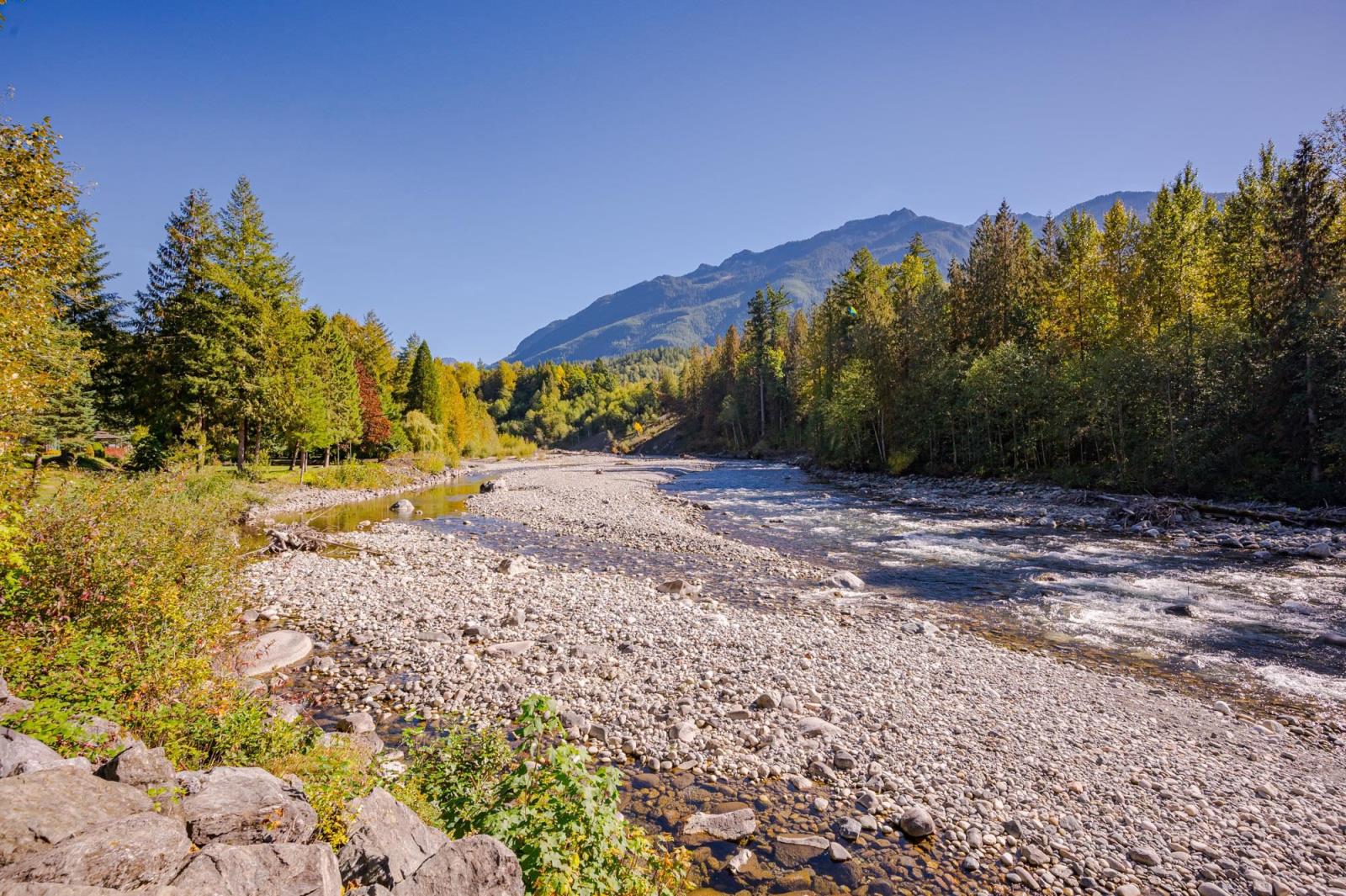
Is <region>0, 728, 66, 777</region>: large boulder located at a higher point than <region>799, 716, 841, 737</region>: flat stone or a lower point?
higher

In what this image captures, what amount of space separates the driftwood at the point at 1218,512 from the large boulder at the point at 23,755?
29485 mm

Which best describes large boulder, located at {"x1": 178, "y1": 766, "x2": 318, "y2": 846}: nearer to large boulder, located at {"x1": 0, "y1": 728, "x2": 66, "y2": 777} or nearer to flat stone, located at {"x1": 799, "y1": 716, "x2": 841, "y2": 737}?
large boulder, located at {"x1": 0, "y1": 728, "x2": 66, "y2": 777}

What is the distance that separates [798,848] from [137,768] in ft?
18.0

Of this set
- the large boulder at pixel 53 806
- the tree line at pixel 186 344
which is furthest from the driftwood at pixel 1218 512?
the tree line at pixel 186 344

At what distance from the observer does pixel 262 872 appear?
319cm

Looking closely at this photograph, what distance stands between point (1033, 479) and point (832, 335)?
2576cm

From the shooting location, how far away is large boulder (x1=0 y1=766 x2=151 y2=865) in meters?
2.89

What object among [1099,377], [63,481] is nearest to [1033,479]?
[1099,377]

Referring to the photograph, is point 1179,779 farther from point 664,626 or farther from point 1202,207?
point 1202,207

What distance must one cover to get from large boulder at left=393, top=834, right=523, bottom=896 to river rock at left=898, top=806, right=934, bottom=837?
421cm

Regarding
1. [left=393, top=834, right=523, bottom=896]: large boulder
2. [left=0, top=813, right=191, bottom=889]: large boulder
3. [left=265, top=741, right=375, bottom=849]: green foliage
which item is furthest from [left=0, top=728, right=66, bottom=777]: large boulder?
[left=393, top=834, right=523, bottom=896]: large boulder

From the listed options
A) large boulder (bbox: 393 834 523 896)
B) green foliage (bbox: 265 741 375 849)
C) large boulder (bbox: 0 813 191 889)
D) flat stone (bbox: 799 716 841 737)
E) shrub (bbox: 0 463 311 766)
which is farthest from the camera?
flat stone (bbox: 799 716 841 737)

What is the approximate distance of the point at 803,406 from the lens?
69.0m

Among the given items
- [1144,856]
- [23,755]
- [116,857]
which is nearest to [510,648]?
[23,755]
